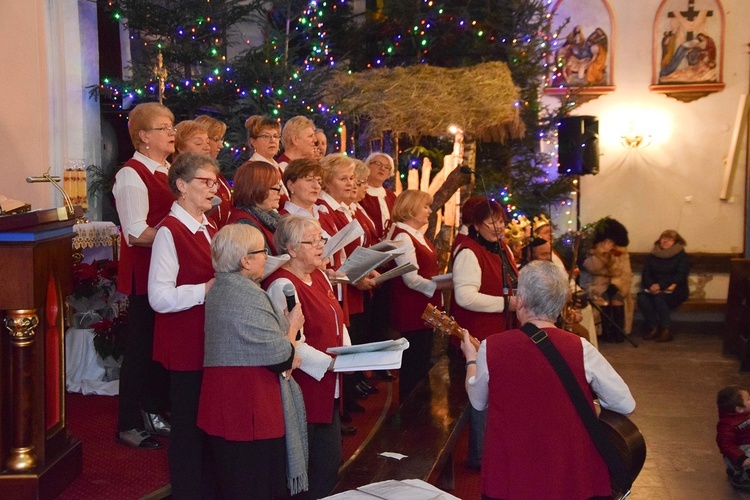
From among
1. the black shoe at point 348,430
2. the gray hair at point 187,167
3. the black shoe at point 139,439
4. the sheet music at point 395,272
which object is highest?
the gray hair at point 187,167

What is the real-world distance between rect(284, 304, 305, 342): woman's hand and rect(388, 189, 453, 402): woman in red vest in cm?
186

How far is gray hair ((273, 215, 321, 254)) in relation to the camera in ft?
11.4

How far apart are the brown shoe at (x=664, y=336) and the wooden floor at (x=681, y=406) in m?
0.13

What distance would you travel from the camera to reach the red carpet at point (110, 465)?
374 cm

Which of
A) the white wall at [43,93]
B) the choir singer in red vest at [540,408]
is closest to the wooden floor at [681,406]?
the choir singer in red vest at [540,408]

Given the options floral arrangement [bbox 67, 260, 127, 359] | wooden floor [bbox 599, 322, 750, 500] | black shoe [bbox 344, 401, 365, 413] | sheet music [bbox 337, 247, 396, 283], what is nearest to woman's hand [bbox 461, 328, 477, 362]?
sheet music [bbox 337, 247, 396, 283]

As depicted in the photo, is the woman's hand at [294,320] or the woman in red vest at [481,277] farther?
the woman in red vest at [481,277]

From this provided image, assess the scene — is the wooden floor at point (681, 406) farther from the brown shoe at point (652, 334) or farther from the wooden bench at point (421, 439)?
the wooden bench at point (421, 439)

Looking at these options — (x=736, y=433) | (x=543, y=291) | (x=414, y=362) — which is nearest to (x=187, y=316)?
(x=543, y=291)

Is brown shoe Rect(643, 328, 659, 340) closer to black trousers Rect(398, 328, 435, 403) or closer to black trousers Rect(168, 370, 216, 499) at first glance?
black trousers Rect(398, 328, 435, 403)

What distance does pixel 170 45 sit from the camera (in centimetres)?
701

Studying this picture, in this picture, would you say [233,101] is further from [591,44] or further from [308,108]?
[591,44]

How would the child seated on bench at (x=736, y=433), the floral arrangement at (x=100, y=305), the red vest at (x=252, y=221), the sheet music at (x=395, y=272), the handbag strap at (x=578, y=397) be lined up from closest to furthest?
the handbag strap at (x=578, y=397), the red vest at (x=252, y=221), the sheet music at (x=395, y=272), the child seated on bench at (x=736, y=433), the floral arrangement at (x=100, y=305)

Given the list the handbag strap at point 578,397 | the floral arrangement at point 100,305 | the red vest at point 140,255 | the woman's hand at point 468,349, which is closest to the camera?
the handbag strap at point 578,397
